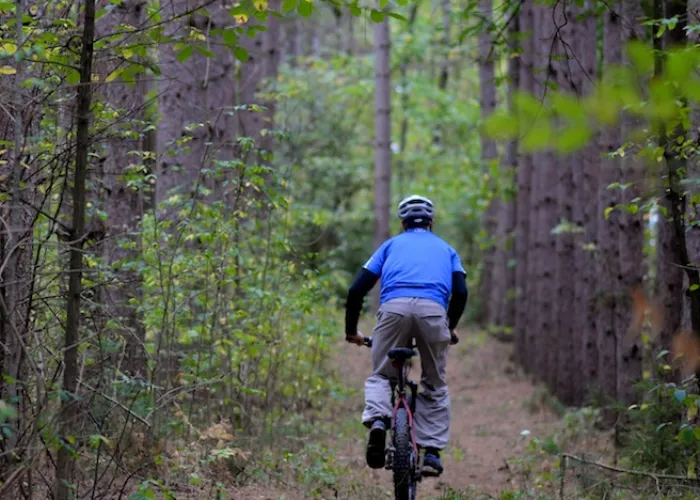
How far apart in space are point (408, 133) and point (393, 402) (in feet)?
101

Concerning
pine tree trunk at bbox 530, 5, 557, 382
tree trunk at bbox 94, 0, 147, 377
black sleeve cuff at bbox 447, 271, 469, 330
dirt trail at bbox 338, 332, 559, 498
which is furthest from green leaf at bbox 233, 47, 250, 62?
pine tree trunk at bbox 530, 5, 557, 382

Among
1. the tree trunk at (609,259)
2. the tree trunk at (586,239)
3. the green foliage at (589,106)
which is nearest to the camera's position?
the green foliage at (589,106)

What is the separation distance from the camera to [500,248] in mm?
21375

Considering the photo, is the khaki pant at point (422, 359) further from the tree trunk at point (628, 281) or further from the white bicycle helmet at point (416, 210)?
the tree trunk at point (628, 281)

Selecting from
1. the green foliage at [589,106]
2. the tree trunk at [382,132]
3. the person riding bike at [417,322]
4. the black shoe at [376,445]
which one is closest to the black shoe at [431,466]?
the person riding bike at [417,322]

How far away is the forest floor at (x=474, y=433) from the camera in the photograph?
766cm

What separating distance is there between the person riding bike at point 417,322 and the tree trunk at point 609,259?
4104 millimetres

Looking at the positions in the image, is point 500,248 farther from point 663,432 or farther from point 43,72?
point 43,72

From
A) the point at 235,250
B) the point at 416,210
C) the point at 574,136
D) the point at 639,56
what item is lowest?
the point at 574,136

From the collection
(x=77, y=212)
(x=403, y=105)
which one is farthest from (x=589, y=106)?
(x=403, y=105)

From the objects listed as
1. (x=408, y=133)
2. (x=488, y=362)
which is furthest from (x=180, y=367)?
(x=408, y=133)

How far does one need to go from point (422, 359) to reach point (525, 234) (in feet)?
37.4

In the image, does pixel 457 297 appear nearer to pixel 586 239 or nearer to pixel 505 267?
pixel 586 239

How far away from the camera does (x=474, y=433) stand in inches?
450
